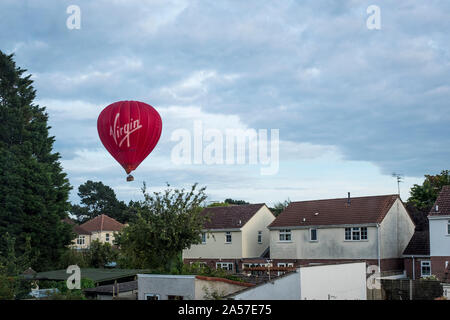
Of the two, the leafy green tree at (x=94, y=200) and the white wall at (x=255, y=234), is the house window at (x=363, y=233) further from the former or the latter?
the leafy green tree at (x=94, y=200)

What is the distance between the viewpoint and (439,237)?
4109cm

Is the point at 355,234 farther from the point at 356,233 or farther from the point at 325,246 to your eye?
the point at 325,246

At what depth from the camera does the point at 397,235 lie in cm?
4656

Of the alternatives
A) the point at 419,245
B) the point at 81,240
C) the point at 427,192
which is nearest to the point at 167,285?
the point at 419,245

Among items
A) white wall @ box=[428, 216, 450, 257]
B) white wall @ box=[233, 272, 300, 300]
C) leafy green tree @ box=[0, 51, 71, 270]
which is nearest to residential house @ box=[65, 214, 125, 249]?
leafy green tree @ box=[0, 51, 71, 270]

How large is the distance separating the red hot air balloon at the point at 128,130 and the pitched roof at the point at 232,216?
27867 millimetres

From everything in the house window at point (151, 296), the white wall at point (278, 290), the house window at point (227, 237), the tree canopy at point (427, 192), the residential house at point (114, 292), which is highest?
the tree canopy at point (427, 192)

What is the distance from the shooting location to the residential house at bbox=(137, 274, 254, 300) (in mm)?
22156

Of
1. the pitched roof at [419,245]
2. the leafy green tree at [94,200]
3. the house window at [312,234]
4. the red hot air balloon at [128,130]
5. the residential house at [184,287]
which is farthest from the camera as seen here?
the leafy green tree at [94,200]

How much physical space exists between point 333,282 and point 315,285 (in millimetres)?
1904

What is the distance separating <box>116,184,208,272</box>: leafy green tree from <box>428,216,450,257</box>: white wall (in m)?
23.4

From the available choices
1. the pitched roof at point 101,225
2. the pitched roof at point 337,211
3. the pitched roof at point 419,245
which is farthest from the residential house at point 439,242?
the pitched roof at point 101,225

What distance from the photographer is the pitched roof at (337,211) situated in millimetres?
46000
